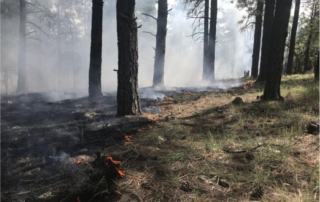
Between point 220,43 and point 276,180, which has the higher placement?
point 220,43

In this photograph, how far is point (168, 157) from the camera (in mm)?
2477

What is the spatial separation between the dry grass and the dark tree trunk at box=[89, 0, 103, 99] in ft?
13.1

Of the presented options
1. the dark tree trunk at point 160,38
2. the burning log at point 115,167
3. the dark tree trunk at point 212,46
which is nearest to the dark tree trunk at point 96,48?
the dark tree trunk at point 160,38

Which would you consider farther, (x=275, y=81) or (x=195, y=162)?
(x=275, y=81)

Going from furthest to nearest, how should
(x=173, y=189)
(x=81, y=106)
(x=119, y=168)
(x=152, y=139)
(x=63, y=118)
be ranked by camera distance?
(x=81, y=106)
(x=63, y=118)
(x=152, y=139)
(x=119, y=168)
(x=173, y=189)

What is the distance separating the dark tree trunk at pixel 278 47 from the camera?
4.82m

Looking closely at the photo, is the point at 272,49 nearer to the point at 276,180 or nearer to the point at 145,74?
the point at 276,180

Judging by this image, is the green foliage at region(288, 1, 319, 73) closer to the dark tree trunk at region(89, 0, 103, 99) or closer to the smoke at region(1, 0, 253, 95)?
the smoke at region(1, 0, 253, 95)

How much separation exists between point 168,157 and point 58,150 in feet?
5.33

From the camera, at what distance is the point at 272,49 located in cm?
491

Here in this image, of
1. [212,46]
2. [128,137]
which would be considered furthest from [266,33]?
[128,137]

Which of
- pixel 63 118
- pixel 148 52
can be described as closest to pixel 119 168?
pixel 63 118

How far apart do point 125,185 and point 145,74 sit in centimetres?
3176

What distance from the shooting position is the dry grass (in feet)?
5.98
